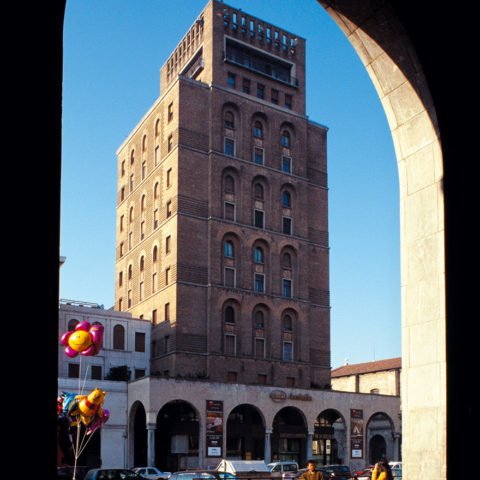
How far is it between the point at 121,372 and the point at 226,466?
2060 centimetres

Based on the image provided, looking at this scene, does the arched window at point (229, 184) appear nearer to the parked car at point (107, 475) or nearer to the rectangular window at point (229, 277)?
the rectangular window at point (229, 277)

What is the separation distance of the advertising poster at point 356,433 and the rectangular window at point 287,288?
10.2 meters

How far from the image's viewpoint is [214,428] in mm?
46344

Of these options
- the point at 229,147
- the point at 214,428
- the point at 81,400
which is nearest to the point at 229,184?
the point at 229,147

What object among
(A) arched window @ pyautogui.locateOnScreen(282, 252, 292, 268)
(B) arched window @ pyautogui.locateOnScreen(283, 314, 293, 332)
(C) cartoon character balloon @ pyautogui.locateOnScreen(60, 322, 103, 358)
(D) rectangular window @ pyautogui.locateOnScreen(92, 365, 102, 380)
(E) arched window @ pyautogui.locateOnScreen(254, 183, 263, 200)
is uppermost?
(E) arched window @ pyautogui.locateOnScreen(254, 183, 263, 200)

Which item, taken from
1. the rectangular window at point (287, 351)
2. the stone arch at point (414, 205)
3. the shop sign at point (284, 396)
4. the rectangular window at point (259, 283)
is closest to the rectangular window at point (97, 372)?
the shop sign at point (284, 396)

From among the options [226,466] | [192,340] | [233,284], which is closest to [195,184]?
[233,284]

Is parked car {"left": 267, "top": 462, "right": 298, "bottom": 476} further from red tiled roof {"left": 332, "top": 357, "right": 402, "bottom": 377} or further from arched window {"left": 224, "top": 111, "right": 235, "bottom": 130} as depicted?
red tiled roof {"left": 332, "top": 357, "right": 402, "bottom": 377}

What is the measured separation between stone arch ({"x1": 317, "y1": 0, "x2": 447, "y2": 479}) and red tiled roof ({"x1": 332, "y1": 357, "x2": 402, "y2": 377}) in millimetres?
65813

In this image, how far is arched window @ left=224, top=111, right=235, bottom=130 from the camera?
56.6 meters

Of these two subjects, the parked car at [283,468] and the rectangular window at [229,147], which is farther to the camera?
the rectangular window at [229,147]

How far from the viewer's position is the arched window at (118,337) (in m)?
53.8

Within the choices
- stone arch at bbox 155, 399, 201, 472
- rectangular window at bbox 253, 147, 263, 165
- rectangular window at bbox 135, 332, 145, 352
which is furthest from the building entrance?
rectangular window at bbox 253, 147, 263, 165

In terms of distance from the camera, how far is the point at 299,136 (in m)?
60.2
